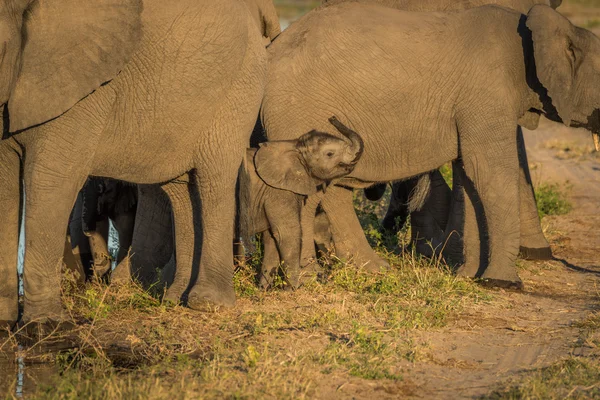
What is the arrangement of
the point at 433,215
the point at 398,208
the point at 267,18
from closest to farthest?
the point at 433,215 → the point at 267,18 → the point at 398,208

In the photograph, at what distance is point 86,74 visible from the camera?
5809mm

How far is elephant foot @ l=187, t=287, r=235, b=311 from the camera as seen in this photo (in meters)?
6.50

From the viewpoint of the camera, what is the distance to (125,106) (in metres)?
6.16

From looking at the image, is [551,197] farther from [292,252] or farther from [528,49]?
[292,252]

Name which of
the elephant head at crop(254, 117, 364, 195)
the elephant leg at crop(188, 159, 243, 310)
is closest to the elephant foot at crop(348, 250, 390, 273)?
the elephant head at crop(254, 117, 364, 195)

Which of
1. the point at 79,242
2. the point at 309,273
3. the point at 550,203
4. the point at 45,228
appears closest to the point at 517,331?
the point at 309,273

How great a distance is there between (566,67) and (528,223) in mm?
1522

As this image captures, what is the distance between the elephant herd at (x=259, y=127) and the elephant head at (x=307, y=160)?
0.01m

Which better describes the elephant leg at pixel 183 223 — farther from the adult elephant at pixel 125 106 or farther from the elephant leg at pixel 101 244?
the elephant leg at pixel 101 244

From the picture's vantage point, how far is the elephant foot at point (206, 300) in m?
6.50

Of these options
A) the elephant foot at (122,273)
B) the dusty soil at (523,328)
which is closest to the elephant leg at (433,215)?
the dusty soil at (523,328)

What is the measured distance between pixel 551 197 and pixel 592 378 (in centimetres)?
559

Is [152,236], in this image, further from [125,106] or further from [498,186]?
[498,186]

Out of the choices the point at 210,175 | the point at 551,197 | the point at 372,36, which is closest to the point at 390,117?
the point at 372,36
